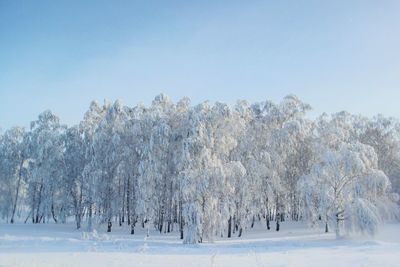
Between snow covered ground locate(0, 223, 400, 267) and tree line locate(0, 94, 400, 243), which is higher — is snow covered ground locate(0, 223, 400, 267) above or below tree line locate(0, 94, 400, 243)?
below

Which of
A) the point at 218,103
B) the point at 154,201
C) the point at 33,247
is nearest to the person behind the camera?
the point at 33,247

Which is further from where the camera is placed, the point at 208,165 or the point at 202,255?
the point at 208,165

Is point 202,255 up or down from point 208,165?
down

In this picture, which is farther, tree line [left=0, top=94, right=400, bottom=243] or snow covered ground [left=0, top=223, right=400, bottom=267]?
tree line [left=0, top=94, right=400, bottom=243]

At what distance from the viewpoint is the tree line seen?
29.3 m

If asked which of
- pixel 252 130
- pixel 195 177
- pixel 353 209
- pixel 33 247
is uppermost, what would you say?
pixel 252 130

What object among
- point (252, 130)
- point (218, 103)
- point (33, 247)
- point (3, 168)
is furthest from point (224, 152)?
point (3, 168)

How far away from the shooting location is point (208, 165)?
29.1 m

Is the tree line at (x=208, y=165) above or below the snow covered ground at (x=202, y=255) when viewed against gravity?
above

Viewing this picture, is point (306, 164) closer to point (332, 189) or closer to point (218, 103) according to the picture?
point (332, 189)

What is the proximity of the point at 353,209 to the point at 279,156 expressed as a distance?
11.4 meters

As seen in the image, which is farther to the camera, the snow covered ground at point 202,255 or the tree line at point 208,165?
the tree line at point 208,165

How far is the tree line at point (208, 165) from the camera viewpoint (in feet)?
96.0

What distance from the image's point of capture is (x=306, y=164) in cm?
4025
